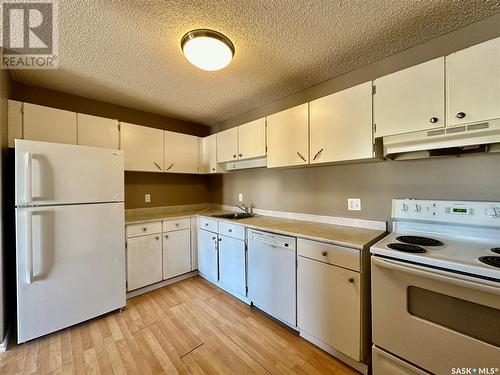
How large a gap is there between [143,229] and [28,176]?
1109 millimetres

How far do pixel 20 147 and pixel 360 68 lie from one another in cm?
289

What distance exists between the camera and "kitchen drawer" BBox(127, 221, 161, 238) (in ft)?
7.63

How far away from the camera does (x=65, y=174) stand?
1768 mm

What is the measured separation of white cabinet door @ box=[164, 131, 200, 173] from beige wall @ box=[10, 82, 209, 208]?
1.09 ft

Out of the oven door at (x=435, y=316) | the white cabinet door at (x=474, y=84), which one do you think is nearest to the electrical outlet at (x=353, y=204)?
the oven door at (x=435, y=316)

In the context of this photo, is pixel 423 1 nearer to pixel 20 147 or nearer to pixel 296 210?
pixel 296 210

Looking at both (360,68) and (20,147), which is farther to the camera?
(360,68)

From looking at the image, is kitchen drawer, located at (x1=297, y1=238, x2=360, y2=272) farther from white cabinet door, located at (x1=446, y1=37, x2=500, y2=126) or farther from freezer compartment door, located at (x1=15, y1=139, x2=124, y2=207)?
freezer compartment door, located at (x1=15, y1=139, x2=124, y2=207)

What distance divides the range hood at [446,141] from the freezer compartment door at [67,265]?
8.26ft

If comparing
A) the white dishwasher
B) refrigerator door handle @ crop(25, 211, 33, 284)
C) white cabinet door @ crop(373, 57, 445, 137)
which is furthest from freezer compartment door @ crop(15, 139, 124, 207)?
white cabinet door @ crop(373, 57, 445, 137)

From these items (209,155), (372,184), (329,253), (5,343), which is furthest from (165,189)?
(372,184)

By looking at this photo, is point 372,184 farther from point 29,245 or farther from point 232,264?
point 29,245

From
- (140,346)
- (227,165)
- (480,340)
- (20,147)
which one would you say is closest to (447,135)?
(480,340)

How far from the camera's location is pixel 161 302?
226 cm
